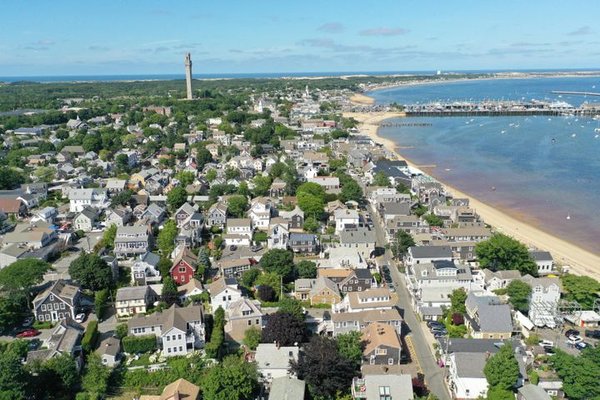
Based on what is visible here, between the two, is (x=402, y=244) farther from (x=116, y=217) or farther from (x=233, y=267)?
(x=116, y=217)

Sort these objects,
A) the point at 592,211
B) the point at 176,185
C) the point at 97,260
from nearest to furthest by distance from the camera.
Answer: the point at 97,260 < the point at 592,211 < the point at 176,185

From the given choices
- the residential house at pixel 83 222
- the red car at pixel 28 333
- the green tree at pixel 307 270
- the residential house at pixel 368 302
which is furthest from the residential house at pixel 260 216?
the red car at pixel 28 333

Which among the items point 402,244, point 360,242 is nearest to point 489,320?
point 402,244

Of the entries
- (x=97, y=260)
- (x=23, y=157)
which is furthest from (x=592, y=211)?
(x=23, y=157)

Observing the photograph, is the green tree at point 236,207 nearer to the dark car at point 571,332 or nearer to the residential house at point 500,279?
the residential house at point 500,279

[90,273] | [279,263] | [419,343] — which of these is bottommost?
[419,343]

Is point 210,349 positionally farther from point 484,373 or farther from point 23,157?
point 23,157
